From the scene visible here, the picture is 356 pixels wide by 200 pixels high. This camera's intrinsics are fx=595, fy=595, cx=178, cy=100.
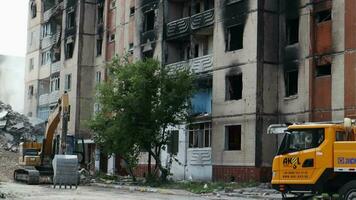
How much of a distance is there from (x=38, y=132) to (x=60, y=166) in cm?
2531

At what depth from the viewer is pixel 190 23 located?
3912cm

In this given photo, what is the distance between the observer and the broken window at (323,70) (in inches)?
1222

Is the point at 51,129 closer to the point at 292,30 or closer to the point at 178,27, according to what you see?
the point at 178,27

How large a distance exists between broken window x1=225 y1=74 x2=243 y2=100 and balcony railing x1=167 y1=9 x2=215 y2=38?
4071 millimetres

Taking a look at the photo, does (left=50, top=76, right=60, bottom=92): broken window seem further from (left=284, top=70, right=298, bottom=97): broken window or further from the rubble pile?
(left=284, top=70, right=298, bottom=97): broken window

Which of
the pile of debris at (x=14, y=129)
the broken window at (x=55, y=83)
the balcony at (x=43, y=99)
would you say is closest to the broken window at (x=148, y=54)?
the pile of debris at (x=14, y=129)

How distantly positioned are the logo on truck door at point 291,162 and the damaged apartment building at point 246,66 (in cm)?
1092

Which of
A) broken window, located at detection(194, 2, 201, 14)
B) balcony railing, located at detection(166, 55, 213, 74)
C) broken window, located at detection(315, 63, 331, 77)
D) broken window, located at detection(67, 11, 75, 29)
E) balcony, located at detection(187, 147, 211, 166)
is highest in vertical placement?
broken window, located at detection(67, 11, 75, 29)

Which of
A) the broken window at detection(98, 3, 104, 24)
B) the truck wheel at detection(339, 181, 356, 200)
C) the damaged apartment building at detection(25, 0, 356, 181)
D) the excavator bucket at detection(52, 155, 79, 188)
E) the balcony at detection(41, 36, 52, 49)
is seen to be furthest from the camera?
the balcony at detection(41, 36, 52, 49)

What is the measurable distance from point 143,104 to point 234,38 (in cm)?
680

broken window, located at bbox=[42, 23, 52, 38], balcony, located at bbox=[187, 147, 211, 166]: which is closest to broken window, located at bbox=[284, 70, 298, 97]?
balcony, located at bbox=[187, 147, 211, 166]

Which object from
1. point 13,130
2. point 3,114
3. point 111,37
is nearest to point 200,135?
point 111,37

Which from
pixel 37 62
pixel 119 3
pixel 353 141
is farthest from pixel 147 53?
pixel 353 141

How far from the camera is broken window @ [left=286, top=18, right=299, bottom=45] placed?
109 feet
